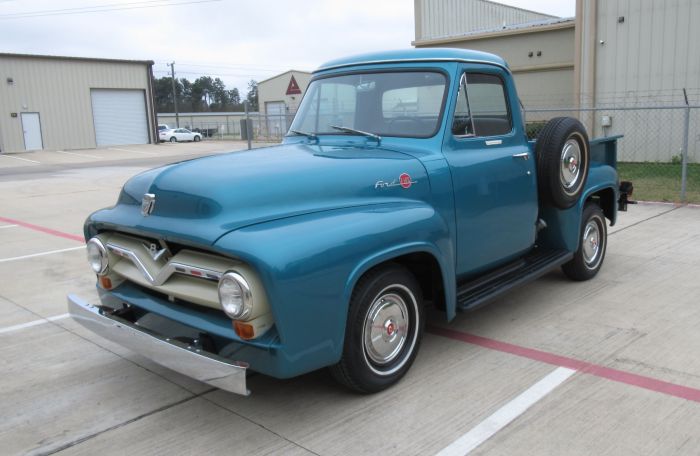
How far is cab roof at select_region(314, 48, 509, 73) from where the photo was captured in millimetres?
4234

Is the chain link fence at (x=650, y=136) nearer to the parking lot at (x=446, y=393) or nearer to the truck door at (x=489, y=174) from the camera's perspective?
the parking lot at (x=446, y=393)

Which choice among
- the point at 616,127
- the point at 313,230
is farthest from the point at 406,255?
the point at 616,127

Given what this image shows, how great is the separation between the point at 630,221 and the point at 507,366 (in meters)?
5.70

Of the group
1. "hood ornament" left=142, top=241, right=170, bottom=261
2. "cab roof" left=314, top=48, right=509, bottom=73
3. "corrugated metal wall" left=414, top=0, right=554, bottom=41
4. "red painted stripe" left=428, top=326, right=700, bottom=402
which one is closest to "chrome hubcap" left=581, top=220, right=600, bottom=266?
"red painted stripe" left=428, top=326, right=700, bottom=402

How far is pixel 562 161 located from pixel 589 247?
1308 millimetres

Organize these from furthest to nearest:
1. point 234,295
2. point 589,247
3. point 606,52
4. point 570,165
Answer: point 606,52
point 589,247
point 570,165
point 234,295

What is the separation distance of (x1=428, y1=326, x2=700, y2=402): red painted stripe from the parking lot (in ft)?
0.04

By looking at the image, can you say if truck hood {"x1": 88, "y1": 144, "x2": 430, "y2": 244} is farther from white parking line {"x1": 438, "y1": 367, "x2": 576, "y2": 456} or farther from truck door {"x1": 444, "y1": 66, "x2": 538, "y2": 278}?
white parking line {"x1": 438, "y1": 367, "x2": 576, "y2": 456}

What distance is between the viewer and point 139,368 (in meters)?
4.09

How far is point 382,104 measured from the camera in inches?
170

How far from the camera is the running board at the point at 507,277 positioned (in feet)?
13.5

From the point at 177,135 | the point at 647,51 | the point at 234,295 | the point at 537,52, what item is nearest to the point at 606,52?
the point at 647,51

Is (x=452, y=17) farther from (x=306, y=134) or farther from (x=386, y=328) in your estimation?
(x=386, y=328)

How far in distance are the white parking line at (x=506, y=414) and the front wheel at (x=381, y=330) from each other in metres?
0.63
